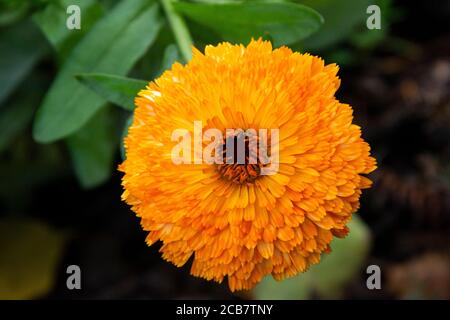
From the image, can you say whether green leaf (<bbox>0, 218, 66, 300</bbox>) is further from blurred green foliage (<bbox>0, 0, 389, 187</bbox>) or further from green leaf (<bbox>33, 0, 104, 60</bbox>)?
green leaf (<bbox>33, 0, 104, 60</bbox>)

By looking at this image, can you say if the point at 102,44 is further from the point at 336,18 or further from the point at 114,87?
the point at 336,18

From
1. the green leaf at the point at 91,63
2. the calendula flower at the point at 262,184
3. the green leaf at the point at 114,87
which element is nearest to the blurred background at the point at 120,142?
the green leaf at the point at 91,63

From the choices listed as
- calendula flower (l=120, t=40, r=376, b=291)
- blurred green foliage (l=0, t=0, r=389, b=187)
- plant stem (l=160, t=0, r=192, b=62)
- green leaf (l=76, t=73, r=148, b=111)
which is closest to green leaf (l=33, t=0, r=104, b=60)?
blurred green foliage (l=0, t=0, r=389, b=187)

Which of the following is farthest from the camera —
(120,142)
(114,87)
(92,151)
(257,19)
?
(92,151)

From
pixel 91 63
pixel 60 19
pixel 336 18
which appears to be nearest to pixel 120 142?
pixel 91 63

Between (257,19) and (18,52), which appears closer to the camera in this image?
(257,19)

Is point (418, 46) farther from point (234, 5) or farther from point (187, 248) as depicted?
point (187, 248)

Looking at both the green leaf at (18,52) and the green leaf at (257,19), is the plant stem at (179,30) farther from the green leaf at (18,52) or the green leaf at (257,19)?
the green leaf at (18,52)
